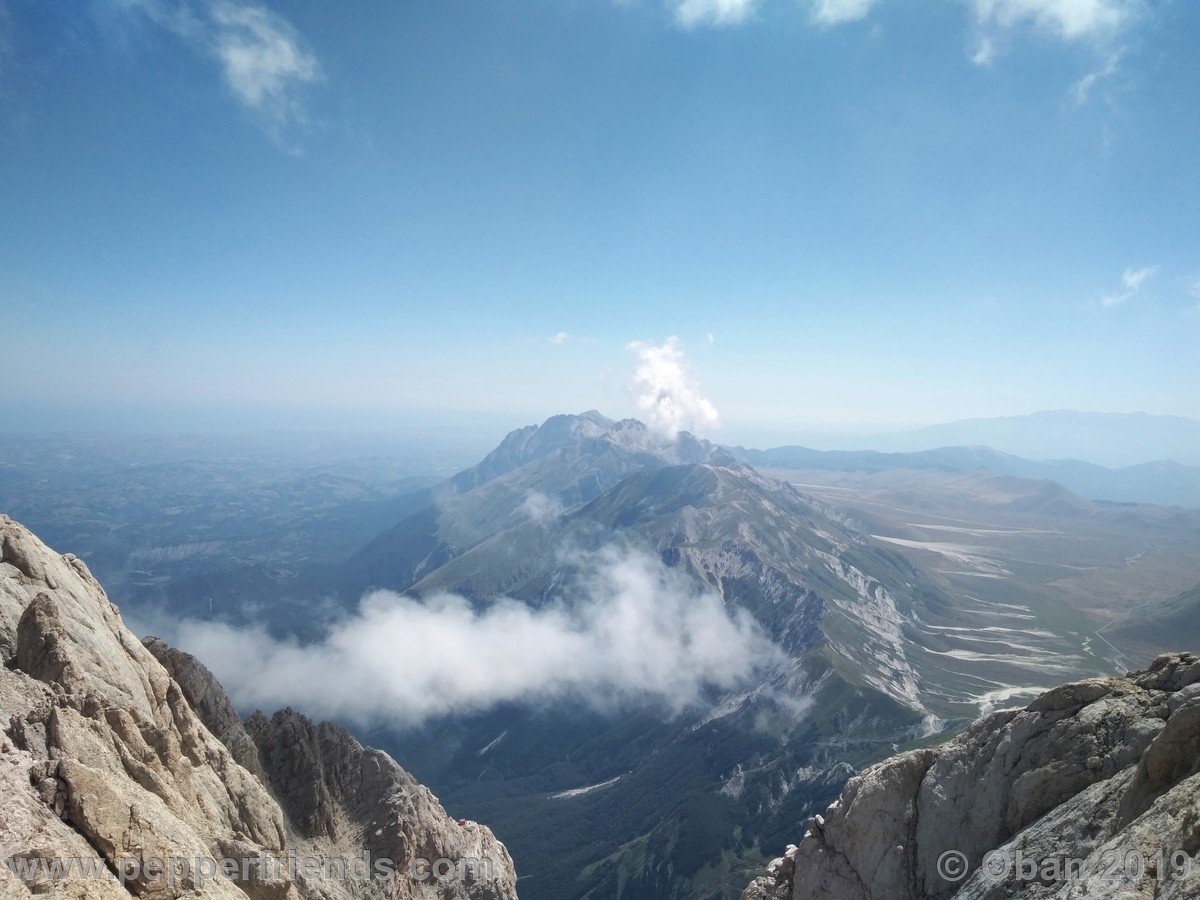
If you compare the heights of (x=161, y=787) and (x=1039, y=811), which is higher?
(x=1039, y=811)

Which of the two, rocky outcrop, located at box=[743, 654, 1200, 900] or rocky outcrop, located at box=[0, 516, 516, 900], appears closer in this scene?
rocky outcrop, located at box=[743, 654, 1200, 900]

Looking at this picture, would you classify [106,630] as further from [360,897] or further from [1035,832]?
[1035,832]

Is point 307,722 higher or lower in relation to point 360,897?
higher

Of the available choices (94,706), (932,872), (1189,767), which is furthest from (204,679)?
(1189,767)

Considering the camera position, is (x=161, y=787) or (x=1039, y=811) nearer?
(x=1039, y=811)

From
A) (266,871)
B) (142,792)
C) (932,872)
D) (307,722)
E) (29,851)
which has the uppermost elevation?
(29,851)
